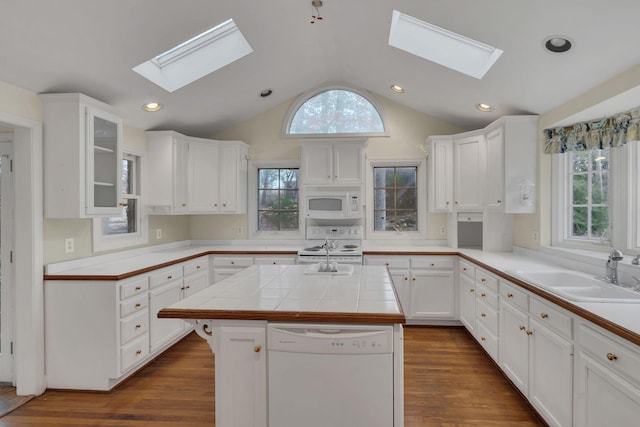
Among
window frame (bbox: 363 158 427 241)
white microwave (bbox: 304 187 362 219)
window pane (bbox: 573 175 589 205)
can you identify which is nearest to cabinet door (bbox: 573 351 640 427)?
window pane (bbox: 573 175 589 205)

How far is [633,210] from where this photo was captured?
8.11 feet

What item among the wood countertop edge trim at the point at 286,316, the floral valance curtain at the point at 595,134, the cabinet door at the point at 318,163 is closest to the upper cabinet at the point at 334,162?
the cabinet door at the point at 318,163

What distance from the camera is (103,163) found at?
2789 millimetres

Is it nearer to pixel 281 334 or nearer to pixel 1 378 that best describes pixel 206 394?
pixel 281 334

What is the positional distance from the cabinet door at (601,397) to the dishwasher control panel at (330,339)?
92 cm

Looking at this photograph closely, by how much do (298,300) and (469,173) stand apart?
2945 millimetres

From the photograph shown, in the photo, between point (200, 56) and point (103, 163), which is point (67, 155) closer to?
point (103, 163)

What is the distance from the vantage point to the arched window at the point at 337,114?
4512 millimetres

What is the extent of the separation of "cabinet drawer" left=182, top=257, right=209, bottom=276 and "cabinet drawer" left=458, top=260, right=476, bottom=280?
2857 millimetres

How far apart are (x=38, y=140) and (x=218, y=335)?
6.88 feet

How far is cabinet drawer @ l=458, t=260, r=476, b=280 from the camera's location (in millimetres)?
3365

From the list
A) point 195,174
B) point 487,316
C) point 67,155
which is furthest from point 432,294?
point 67,155

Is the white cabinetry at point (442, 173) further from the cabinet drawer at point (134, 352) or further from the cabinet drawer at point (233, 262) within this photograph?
the cabinet drawer at point (134, 352)

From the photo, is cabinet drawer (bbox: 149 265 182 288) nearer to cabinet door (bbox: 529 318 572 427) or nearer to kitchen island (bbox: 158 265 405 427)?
kitchen island (bbox: 158 265 405 427)
